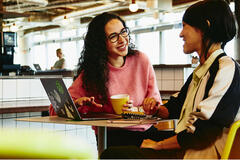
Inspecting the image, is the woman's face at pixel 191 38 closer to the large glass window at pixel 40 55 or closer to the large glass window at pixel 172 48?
the large glass window at pixel 172 48

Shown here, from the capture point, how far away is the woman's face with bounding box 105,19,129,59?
2062 millimetres

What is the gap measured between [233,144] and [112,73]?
1002mm

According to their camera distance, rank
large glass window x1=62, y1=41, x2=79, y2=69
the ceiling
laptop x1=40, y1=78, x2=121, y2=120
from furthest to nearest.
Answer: large glass window x1=62, y1=41, x2=79, y2=69 < the ceiling < laptop x1=40, y1=78, x2=121, y2=120

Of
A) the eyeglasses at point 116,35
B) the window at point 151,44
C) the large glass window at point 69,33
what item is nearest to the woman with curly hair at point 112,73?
the eyeglasses at point 116,35

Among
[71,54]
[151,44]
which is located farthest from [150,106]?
[71,54]

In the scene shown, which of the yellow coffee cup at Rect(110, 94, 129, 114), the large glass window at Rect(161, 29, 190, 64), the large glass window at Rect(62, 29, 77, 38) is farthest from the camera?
the large glass window at Rect(62, 29, 77, 38)

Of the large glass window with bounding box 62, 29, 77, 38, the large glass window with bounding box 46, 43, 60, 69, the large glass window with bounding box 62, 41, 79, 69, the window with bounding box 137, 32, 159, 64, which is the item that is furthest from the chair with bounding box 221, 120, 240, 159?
the large glass window with bounding box 46, 43, 60, 69

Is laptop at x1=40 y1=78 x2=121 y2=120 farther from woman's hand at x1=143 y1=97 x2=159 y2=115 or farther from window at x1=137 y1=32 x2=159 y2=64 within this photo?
window at x1=137 y1=32 x2=159 y2=64

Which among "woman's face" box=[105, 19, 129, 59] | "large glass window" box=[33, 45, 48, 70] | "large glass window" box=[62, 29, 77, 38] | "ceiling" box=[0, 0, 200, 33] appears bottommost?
"large glass window" box=[33, 45, 48, 70]

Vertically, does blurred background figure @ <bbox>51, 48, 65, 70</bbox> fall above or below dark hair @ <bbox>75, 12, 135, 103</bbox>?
below

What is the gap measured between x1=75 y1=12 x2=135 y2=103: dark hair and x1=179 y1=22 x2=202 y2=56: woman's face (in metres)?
0.68

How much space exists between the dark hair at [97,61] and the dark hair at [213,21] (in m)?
0.75

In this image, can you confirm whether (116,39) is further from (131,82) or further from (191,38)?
(191,38)

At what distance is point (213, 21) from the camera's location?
141 centimetres
